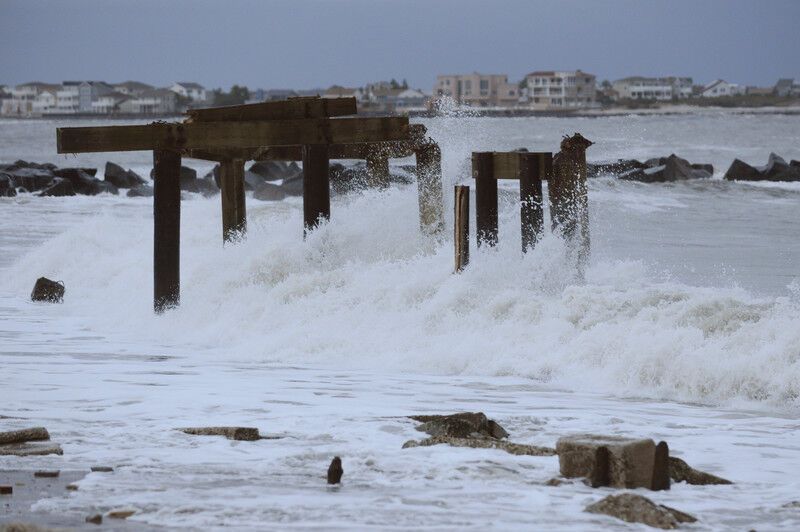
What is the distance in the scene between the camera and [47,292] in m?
16.0

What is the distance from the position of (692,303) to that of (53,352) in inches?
226

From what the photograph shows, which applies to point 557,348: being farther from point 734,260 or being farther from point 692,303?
point 734,260

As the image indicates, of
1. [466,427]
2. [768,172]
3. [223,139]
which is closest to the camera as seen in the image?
[466,427]

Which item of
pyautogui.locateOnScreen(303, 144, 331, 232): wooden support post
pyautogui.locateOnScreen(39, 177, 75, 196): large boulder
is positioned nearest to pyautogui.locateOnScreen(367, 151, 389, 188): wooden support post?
pyautogui.locateOnScreen(303, 144, 331, 232): wooden support post

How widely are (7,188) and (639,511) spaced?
32865 mm

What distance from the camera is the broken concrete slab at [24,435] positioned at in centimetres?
735

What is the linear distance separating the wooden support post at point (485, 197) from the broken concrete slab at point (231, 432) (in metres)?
5.90

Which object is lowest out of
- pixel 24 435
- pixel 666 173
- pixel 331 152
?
pixel 24 435

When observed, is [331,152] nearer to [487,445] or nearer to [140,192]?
[487,445]

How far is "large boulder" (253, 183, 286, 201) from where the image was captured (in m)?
35.8

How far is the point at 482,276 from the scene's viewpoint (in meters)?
12.7

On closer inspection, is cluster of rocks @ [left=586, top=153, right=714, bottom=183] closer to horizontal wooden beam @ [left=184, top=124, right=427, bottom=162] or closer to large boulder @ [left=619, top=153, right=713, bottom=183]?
large boulder @ [left=619, top=153, right=713, bottom=183]

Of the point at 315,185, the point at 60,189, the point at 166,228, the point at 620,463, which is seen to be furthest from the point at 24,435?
the point at 60,189

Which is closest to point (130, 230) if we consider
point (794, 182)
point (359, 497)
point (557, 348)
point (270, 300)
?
point (270, 300)
